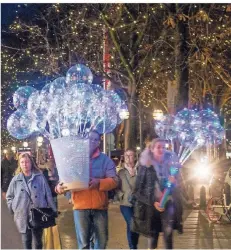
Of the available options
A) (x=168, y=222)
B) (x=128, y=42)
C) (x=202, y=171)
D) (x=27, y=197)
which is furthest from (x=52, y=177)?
(x=202, y=171)

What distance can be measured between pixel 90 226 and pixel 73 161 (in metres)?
0.93

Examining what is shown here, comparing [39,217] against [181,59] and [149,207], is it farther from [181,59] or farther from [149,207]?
[181,59]

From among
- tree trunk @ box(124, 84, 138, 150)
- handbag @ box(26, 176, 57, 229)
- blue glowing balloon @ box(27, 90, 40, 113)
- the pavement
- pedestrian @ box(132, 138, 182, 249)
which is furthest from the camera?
tree trunk @ box(124, 84, 138, 150)

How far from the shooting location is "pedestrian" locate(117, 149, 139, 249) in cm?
1005

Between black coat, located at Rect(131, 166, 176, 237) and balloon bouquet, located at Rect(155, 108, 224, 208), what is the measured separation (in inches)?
534

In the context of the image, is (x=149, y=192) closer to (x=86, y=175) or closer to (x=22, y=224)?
(x=86, y=175)

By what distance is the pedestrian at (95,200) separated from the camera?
815 centimetres

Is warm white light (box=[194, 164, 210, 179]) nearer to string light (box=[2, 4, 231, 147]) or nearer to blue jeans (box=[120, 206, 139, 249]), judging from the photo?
string light (box=[2, 4, 231, 147])

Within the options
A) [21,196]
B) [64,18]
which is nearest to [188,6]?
[64,18]

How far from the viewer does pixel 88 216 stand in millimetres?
8195

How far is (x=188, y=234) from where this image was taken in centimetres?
1342

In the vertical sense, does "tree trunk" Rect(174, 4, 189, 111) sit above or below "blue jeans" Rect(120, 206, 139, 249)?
above

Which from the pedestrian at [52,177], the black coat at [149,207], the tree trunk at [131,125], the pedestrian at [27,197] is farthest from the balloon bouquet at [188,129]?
the black coat at [149,207]

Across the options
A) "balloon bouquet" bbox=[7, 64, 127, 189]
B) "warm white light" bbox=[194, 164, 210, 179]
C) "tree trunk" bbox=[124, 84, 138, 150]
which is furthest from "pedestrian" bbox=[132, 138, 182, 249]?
"warm white light" bbox=[194, 164, 210, 179]
